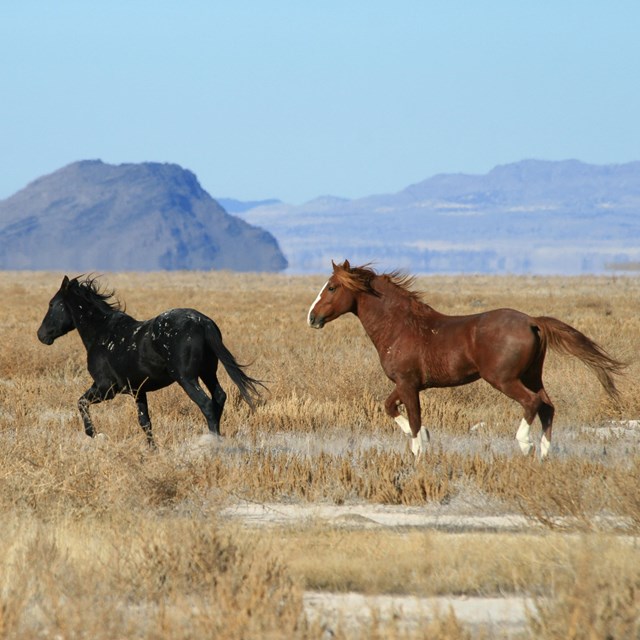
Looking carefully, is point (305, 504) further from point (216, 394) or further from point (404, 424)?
point (216, 394)

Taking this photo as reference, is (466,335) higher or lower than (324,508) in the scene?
higher

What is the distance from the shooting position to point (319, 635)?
4766mm

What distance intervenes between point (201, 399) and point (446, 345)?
2.20m

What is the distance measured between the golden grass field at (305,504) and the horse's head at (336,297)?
1264 millimetres

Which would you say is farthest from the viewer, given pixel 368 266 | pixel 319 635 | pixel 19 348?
pixel 19 348

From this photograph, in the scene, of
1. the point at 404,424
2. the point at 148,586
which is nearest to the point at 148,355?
the point at 404,424

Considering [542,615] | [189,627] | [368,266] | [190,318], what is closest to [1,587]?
[189,627]

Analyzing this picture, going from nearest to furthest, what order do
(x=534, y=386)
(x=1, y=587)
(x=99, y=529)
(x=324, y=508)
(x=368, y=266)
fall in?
1. (x=1, y=587)
2. (x=99, y=529)
3. (x=324, y=508)
4. (x=534, y=386)
5. (x=368, y=266)

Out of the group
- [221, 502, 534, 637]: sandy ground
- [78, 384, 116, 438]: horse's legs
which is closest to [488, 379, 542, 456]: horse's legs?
[221, 502, 534, 637]: sandy ground

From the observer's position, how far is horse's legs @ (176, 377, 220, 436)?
9852 millimetres

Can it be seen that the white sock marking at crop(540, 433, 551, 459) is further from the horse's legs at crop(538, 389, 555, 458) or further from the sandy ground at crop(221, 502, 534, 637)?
the sandy ground at crop(221, 502, 534, 637)

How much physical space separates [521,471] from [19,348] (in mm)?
10149

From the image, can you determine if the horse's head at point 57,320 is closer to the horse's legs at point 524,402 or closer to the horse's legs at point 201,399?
the horse's legs at point 201,399

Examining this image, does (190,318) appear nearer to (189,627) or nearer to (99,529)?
(99,529)
